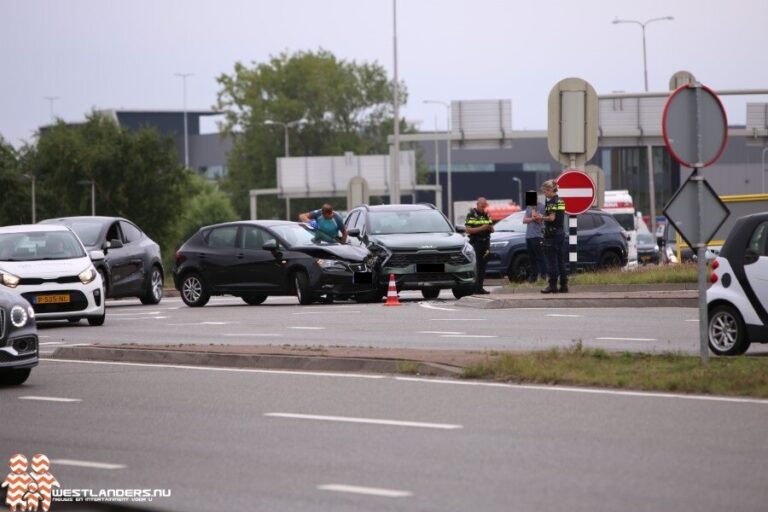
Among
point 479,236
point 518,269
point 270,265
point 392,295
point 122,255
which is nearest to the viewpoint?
point 392,295

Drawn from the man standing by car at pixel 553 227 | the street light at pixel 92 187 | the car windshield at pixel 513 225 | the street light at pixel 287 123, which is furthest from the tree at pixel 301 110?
the man standing by car at pixel 553 227

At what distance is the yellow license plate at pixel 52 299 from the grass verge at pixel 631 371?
35.5ft

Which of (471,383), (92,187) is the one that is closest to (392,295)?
(471,383)

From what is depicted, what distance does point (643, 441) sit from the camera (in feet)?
35.0

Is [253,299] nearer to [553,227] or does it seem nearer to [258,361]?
[553,227]

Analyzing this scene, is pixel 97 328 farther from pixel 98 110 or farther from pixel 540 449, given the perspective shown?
pixel 98 110

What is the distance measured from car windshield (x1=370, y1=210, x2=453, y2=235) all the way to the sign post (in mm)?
15990

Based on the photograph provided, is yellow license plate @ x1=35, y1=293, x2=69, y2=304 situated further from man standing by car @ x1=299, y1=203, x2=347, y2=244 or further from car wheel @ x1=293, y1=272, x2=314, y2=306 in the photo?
man standing by car @ x1=299, y1=203, x2=347, y2=244

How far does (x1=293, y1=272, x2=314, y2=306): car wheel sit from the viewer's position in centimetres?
2978

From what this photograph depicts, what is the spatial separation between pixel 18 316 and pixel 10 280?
31.6 feet

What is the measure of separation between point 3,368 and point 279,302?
17196 mm

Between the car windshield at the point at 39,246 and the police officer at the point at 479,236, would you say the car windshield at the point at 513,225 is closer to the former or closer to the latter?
the police officer at the point at 479,236

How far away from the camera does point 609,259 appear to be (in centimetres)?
3800

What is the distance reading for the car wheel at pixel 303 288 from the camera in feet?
97.7
